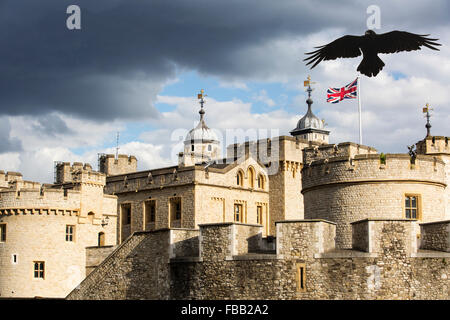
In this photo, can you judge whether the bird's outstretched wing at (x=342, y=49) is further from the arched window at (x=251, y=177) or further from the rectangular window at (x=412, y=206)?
the arched window at (x=251, y=177)

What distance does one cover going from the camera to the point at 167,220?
5778cm

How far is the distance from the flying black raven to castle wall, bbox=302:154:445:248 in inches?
171

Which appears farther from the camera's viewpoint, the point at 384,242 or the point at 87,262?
the point at 87,262

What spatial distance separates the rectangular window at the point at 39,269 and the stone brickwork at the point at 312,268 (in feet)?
44.1

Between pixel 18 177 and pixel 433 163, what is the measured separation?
112 feet

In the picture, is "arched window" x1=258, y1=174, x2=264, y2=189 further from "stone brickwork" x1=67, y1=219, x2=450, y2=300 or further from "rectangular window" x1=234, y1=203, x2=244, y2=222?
"stone brickwork" x1=67, y1=219, x2=450, y2=300

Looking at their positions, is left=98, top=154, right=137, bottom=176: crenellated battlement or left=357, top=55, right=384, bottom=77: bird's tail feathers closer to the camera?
left=357, top=55, right=384, bottom=77: bird's tail feathers

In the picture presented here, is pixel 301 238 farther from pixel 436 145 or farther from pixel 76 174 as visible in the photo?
pixel 76 174

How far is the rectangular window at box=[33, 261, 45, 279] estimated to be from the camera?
154 ft

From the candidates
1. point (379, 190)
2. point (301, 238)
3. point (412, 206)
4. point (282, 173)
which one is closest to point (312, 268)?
point (301, 238)

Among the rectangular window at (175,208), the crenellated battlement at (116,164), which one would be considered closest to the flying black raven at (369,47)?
the rectangular window at (175,208)

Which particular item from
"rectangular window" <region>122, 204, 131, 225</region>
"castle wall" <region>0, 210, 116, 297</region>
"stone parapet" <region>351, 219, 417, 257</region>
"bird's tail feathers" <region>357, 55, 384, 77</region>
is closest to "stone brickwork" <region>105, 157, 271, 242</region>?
"rectangular window" <region>122, 204, 131, 225</region>
